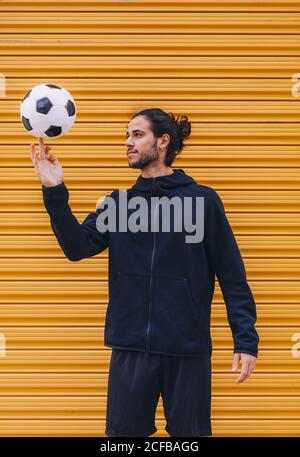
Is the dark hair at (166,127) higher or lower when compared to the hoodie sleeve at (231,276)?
higher

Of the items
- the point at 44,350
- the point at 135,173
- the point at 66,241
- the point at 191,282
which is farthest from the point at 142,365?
the point at 135,173

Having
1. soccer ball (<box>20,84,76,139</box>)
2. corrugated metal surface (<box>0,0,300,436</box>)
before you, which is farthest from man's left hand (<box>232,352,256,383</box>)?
soccer ball (<box>20,84,76,139</box>)

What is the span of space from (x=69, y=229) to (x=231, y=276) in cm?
108

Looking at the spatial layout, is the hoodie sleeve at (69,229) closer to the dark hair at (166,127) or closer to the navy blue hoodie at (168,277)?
the navy blue hoodie at (168,277)

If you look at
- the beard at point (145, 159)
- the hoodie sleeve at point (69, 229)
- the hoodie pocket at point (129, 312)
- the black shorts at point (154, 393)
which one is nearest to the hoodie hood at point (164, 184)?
the beard at point (145, 159)

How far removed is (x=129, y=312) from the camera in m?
3.93

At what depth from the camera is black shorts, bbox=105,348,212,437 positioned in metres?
3.85

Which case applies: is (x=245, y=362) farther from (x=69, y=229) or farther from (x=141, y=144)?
(x=141, y=144)

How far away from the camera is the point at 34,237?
501cm

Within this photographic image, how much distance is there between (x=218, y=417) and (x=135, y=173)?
6.82 feet

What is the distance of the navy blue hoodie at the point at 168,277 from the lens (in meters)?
3.88

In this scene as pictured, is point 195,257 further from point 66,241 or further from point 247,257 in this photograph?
point 247,257

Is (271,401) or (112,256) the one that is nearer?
(112,256)

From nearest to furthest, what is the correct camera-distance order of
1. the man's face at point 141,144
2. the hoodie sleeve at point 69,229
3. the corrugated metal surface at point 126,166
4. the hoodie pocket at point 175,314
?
1. the hoodie sleeve at point 69,229
2. the hoodie pocket at point 175,314
3. the man's face at point 141,144
4. the corrugated metal surface at point 126,166
